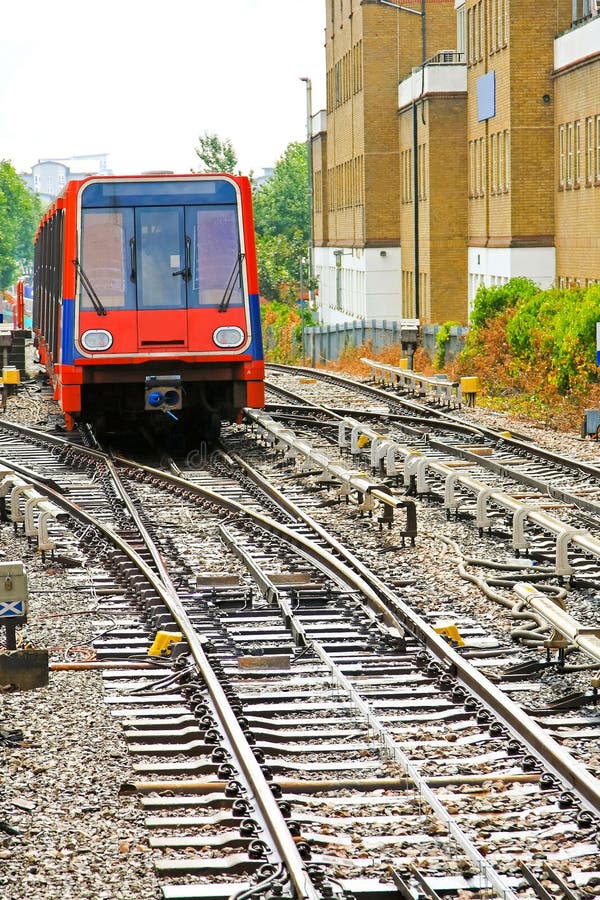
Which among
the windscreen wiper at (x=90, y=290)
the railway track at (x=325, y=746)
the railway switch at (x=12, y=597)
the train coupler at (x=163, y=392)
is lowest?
the railway track at (x=325, y=746)

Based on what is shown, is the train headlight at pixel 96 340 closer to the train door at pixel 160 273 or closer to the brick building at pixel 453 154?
the train door at pixel 160 273

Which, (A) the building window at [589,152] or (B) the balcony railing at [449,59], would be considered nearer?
(A) the building window at [589,152]

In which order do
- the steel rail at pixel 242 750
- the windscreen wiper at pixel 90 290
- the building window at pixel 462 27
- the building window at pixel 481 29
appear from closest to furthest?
the steel rail at pixel 242 750 → the windscreen wiper at pixel 90 290 → the building window at pixel 481 29 → the building window at pixel 462 27

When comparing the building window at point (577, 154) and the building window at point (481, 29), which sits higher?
the building window at point (481, 29)

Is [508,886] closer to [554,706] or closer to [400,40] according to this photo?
[554,706]

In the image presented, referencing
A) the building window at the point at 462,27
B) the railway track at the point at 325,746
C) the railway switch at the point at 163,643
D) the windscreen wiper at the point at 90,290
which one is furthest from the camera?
the building window at the point at 462,27

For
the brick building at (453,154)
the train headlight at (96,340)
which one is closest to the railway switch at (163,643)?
the train headlight at (96,340)

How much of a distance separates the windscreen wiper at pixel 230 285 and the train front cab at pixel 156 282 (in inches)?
0.5

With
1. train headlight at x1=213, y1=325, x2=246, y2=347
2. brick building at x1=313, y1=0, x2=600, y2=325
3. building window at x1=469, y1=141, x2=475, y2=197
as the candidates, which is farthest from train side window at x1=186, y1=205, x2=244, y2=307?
building window at x1=469, y1=141, x2=475, y2=197

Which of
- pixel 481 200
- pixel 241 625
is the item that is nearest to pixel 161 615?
pixel 241 625

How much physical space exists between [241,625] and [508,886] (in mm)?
4659

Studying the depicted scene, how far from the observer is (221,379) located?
19.3 m

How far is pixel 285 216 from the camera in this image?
109 metres

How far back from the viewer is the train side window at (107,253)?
61.0 ft
